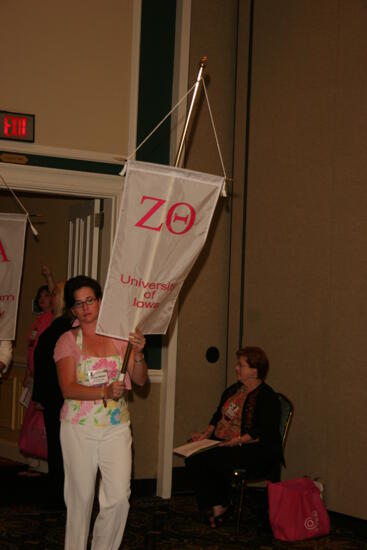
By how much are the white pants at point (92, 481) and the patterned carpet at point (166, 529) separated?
97 cm

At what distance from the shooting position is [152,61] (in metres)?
6.02

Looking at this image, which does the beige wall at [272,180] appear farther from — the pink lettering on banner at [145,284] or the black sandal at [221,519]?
the pink lettering on banner at [145,284]

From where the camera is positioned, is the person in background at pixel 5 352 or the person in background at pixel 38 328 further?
the person in background at pixel 38 328

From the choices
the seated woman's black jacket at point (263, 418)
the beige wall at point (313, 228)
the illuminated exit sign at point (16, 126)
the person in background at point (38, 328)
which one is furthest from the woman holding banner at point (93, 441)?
the person in background at point (38, 328)

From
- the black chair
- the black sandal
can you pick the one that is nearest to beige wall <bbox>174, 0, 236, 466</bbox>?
the black chair

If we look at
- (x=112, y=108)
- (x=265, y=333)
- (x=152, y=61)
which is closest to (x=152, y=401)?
(x=265, y=333)

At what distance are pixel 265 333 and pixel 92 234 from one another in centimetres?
155

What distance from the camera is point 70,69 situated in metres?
5.69

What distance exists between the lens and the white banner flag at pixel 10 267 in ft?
16.8


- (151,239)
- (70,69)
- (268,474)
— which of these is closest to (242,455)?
(268,474)

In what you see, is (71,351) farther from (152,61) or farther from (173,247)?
(152,61)

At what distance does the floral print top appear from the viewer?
3.69 metres

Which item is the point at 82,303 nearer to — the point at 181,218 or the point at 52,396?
the point at 181,218

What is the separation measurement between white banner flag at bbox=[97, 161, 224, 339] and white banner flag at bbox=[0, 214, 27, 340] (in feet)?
5.09
